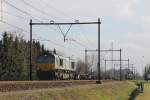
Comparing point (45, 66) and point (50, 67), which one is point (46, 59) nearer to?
point (45, 66)

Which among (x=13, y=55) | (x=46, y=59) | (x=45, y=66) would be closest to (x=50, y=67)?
(x=45, y=66)

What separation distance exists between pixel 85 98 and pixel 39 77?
27492 mm

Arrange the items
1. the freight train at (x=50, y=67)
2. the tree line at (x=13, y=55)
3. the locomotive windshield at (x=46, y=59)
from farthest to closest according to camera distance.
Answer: the tree line at (x=13, y=55), the locomotive windshield at (x=46, y=59), the freight train at (x=50, y=67)

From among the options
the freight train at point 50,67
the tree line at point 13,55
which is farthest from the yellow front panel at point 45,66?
the tree line at point 13,55

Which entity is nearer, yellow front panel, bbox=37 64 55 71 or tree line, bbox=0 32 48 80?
yellow front panel, bbox=37 64 55 71

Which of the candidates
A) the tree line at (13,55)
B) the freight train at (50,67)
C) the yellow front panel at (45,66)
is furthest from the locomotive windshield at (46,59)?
the tree line at (13,55)

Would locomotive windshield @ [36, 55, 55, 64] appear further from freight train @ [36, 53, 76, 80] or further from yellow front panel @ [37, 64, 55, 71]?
yellow front panel @ [37, 64, 55, 71]

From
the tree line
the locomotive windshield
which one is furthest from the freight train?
the tree line

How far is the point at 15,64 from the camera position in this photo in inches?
3342

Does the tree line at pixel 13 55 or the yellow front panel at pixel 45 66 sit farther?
the tree line at pixel 13 55

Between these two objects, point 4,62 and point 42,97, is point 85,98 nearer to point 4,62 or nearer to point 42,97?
point 42,97

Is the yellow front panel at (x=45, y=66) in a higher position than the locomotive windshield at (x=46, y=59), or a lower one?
lower

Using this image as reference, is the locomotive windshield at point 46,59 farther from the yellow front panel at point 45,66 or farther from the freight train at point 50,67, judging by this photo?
the yellow front panel at point 45,66

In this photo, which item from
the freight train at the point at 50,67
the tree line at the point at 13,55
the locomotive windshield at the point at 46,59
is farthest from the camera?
the tree line at the point at 13,55
